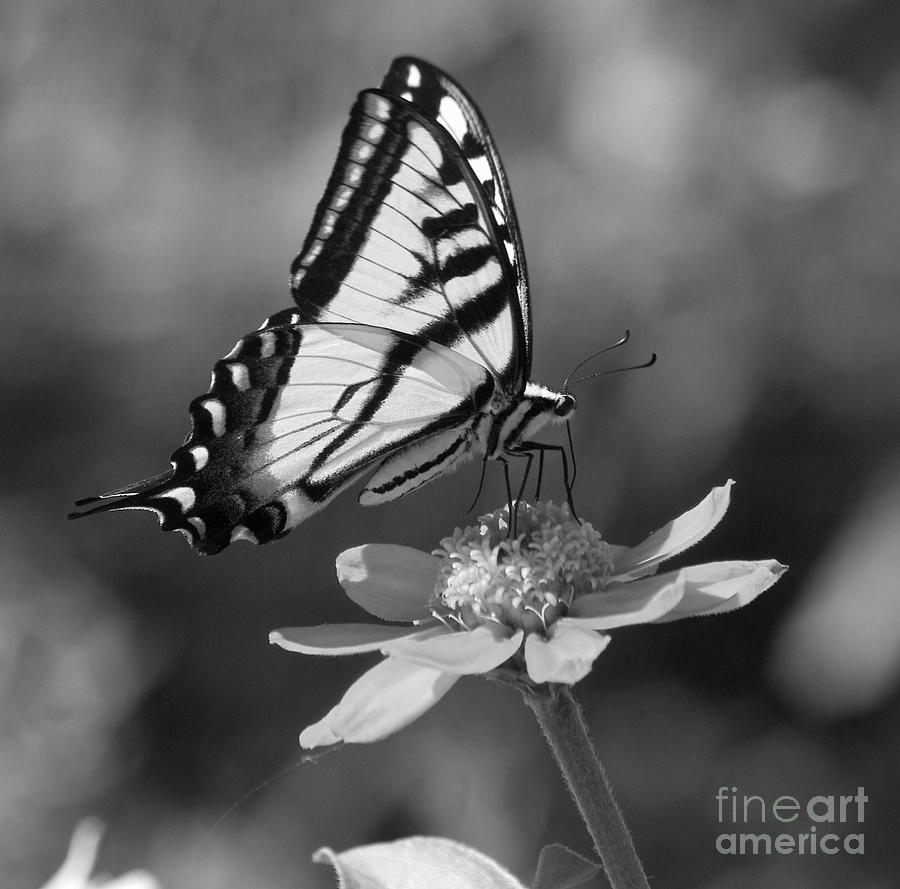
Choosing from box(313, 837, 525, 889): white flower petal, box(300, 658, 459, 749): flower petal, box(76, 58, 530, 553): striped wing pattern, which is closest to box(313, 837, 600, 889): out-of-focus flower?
box(313, 837, 525, 889): white flower petal

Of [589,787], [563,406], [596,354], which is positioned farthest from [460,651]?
[596,354]

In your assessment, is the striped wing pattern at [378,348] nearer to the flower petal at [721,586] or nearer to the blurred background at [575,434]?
the flower petal at [721,586]

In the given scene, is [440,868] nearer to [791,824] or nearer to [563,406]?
[563,406]

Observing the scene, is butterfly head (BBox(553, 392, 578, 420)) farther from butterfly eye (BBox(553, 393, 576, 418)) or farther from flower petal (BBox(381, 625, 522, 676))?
flower petal (BBox(381, 625, 522, 676))

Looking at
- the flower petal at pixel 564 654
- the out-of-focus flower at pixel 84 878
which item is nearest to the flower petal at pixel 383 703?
the flower petal at pixel 564 654

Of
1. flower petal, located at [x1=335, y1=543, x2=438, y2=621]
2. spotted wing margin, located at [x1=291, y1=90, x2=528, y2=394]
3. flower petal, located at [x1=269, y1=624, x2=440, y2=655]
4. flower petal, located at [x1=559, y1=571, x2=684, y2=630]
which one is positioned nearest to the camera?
flower petal, located at [x1=559, y1=571, x2=684, y2=630]
